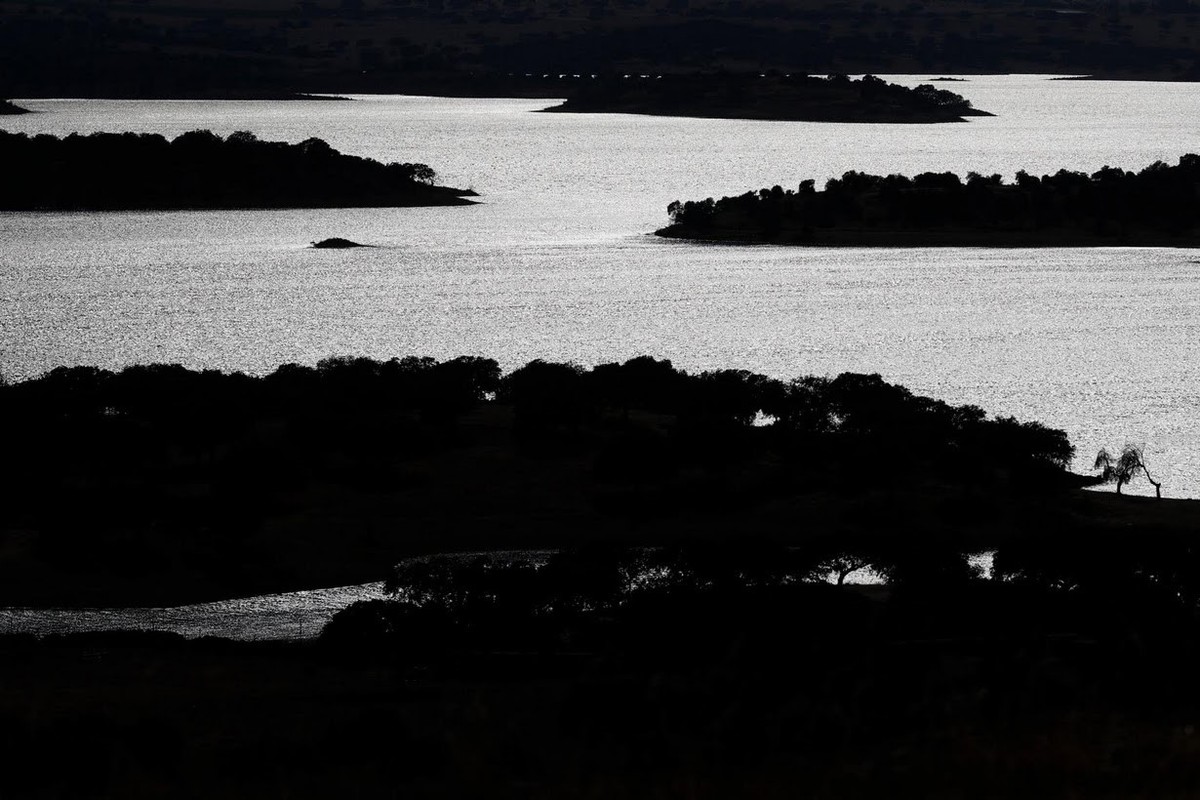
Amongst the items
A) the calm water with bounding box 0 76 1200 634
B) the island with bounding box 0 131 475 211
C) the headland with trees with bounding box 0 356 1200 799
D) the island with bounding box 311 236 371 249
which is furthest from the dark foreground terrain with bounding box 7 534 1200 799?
the island with bounding box 0 131 475 211

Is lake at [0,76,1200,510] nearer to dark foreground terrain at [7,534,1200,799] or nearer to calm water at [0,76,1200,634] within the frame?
calm water at [0,76,1200,634]

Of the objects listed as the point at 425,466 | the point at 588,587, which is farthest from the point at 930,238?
the point at 588,587

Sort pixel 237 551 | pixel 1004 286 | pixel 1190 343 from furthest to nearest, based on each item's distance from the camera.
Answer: pixel 1004 286
pixel 1190 343
pixel 237 551

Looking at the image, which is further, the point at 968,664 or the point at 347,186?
the point at 347,186

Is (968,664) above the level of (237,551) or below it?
above

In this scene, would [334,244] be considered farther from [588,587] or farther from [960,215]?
[588,587]

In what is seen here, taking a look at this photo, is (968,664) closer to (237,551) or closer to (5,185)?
(237,551)

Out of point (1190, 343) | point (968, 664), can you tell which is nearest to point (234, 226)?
point (1190, 343)
